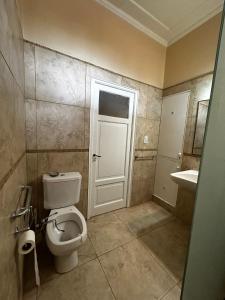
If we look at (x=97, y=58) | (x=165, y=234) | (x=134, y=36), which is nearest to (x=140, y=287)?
(x=165, y=234)

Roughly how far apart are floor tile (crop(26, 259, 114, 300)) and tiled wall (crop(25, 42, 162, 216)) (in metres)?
0.73

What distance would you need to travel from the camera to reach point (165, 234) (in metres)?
1.84

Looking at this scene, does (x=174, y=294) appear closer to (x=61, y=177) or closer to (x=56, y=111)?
(x=61, y=177)

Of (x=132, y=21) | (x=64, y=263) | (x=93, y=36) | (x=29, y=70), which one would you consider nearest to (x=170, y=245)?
(x=64, y=263)

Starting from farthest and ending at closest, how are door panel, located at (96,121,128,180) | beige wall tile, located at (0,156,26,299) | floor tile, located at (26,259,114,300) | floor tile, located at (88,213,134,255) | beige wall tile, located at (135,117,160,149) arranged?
beige wall tile, located at (135,117,160,149)
door panel, located at (96,121,128,180)
floor tile, located at (88,213,134,255)
floor tile, located at (26,259,114,300)
beige wall tile, located at (0,156,26,299)

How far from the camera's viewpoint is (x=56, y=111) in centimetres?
156

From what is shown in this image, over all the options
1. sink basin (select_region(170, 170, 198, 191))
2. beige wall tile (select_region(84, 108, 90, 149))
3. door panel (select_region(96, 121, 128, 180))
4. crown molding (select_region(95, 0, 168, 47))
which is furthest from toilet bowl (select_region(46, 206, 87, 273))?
crown molding (select_region(95, 0, 168, 47))

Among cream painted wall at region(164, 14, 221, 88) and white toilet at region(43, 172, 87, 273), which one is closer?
white toilet at region(43, 172, 87, 273)

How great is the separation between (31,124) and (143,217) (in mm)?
2065

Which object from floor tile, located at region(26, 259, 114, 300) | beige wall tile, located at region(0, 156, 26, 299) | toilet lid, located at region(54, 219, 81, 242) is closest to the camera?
beige wall tile, located at region(0, 156, 26, 299)

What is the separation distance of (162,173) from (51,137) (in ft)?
6.37

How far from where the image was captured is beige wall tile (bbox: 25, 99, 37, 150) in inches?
55.9

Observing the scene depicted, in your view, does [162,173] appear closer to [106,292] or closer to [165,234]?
[165,234]

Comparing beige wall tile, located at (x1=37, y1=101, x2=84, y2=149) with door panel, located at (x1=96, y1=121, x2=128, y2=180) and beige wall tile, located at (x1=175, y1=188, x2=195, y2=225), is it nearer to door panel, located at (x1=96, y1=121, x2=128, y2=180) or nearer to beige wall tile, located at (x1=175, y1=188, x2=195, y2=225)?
door panel, located at (x1=96, y1=121, x2=128, y2=180)
